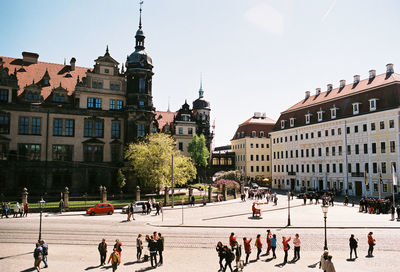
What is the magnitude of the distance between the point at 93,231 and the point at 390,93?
154ft

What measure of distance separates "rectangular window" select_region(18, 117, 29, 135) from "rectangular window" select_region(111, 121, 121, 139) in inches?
515

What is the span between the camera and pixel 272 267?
16.6m

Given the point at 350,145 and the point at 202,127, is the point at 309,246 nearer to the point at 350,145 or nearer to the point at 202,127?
the point at 350,145

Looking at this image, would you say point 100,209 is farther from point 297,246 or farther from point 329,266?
point 329,266

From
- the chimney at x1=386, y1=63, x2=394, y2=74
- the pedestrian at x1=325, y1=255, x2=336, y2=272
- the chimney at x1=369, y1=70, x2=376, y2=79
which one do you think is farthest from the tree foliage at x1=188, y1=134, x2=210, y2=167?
the pedestrian at x1=325, y1=255, x2=336, y2=272

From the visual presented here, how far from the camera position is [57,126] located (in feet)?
173

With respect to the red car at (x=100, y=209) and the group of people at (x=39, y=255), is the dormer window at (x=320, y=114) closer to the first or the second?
the red car at (x=100, y=209)

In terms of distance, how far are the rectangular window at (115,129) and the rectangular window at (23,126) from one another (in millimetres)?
13074

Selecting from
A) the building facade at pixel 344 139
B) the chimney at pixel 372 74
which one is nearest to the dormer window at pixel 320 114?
the building facade at pixel 344 139

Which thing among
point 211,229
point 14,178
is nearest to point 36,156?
point 14,178

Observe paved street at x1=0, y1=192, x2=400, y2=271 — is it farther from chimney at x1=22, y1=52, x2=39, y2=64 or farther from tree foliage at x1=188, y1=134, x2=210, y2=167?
tree foliage at x1=188, y1=134, x2=210, y2=167

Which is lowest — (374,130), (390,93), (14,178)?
(14,178)

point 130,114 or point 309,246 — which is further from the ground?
point 130,114

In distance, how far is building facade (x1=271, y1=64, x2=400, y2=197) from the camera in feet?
163
